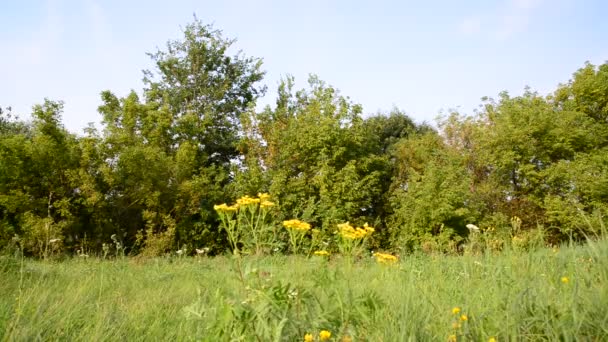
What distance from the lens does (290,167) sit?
18.7 meters

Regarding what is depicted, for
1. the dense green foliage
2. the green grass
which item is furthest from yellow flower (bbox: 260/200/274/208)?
the dense green foliage

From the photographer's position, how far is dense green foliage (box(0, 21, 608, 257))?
1430 centimetres

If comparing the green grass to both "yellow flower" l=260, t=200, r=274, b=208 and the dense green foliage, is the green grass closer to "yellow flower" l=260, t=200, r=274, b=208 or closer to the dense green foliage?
"yellow flower" l=260, t=200, r=274, b=208

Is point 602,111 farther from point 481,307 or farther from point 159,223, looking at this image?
point 481,307

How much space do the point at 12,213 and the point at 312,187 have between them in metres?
10.3

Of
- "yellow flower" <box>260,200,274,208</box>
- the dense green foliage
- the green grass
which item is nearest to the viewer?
the green grass

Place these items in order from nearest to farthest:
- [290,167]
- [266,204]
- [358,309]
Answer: [358,309] → [266,204] → [290,167]

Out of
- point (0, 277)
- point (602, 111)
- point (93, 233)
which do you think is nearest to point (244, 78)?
point (93, 233)

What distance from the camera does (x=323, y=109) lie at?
19.8 m

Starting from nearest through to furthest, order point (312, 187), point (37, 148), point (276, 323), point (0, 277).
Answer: point (276, 323) → point (0, 277) → point (37, 148) → point (312, 187)

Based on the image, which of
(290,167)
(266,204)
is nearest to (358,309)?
(266,204)

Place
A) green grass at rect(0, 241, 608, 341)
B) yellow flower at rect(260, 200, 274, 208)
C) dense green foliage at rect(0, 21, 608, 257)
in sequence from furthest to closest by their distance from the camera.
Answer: dense green foliage at rect(0, 21, 608, 257) → yellow flower at rect(260, 200, 274, 208) → green grass at rect(0, 241, 608, 341)

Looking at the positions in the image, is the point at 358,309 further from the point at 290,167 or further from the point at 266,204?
the point at 290,167

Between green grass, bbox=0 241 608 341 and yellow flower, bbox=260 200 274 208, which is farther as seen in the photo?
yellow flower, bbox=260 200 274 208
